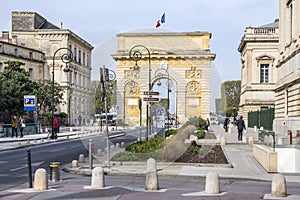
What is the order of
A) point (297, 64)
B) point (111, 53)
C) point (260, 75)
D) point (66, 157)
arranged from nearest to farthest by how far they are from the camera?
point (111, 53) < point (66, 157) < point (297, 64) < point (260, 75)

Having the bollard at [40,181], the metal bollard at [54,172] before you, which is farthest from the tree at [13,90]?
the bollard at [40,181]

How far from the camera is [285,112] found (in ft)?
135

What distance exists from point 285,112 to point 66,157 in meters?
22.5

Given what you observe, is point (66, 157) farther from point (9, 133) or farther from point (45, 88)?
point (45, 88)

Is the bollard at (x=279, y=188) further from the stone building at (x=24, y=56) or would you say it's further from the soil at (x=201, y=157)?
the stone building at (x=24, y=56)

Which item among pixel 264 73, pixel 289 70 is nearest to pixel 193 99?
pixel 289 70

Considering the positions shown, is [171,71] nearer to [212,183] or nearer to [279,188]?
[212,183]

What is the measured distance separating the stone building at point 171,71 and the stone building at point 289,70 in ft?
41.4

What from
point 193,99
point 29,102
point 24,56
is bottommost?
point 193,99

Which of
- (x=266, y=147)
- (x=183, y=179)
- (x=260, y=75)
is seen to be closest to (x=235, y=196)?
(x=183, y=179)

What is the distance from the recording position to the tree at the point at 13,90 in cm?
5709

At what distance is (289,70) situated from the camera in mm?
40125

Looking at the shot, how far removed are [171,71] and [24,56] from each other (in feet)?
202

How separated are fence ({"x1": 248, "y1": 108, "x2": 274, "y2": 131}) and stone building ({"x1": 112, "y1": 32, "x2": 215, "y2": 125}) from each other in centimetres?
2736
